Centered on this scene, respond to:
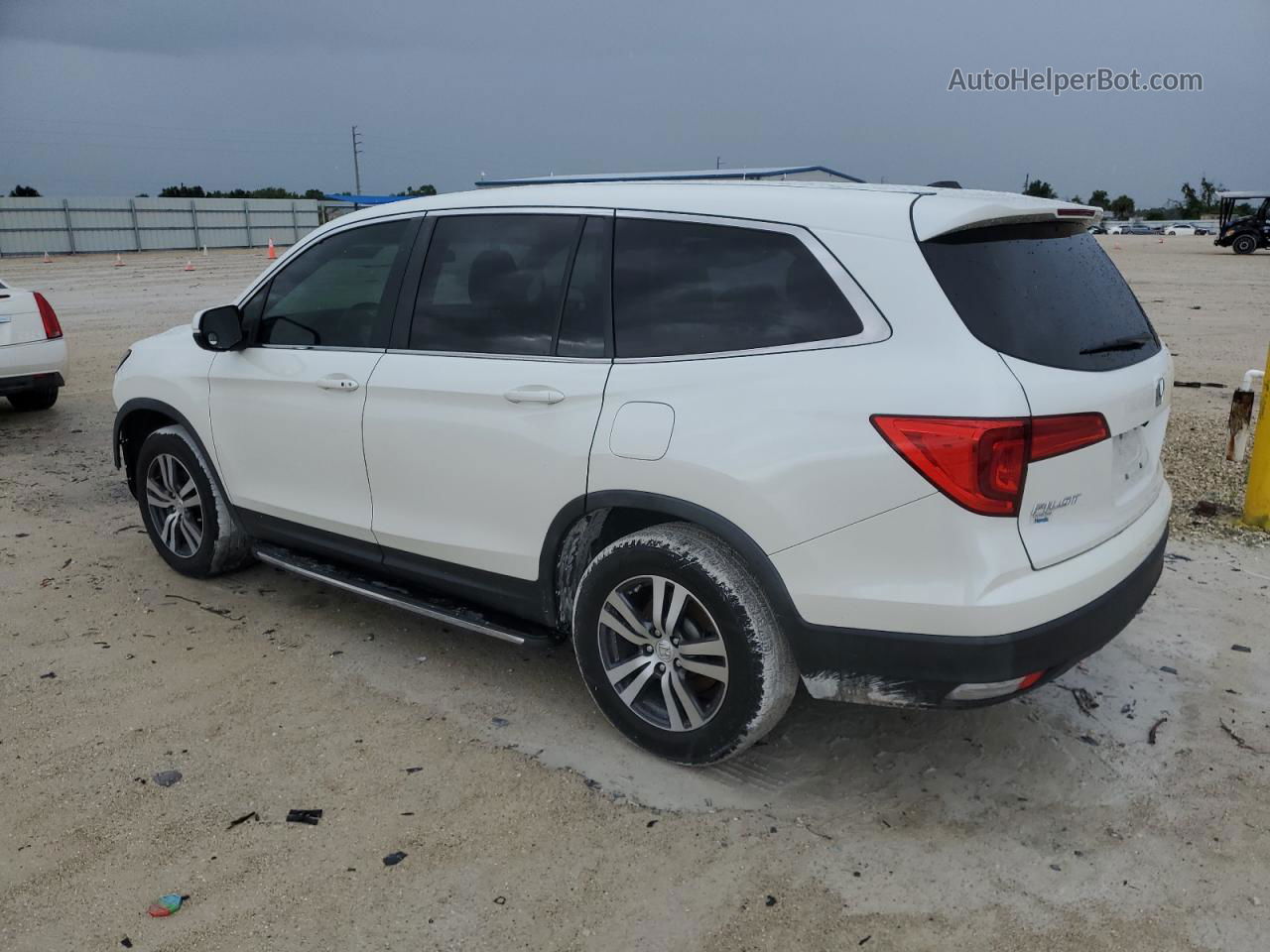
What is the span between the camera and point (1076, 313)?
3035 mm

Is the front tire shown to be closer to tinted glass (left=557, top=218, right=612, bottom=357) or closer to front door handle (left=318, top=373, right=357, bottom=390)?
tinted glass (left=557, top=218, right=612, bottom=357)

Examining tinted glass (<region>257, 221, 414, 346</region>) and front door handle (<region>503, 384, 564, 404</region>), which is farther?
tinted glass (<region>257, 221, 414, 346</region>)

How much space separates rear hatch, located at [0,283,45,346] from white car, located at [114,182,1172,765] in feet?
17.7

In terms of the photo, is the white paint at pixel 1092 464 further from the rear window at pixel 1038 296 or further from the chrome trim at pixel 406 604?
the chrome trim at pixel 406 604

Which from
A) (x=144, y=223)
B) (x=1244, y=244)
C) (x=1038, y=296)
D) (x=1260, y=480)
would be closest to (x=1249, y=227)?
(x=1244, y=244)

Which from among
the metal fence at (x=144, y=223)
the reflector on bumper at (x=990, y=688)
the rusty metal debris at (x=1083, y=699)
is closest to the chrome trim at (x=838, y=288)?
the reflector on bumper at (x=990, y=688)

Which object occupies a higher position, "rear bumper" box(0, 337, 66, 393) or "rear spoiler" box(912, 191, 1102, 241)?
"rear spoiler" box(912, 191, 1102, 241)

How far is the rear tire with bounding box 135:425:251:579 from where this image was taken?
16.0ft

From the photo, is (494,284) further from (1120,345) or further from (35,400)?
(35,400)

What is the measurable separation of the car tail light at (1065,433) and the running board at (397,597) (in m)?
1.81

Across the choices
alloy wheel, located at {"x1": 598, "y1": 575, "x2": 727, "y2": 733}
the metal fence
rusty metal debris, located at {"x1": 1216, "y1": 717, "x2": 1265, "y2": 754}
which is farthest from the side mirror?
the metal fence

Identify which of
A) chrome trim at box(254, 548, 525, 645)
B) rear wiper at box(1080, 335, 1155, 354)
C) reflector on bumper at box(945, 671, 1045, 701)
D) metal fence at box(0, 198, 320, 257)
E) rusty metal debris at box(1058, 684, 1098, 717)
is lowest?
rusty metal debris at box(1058, 684, 1098, 717)

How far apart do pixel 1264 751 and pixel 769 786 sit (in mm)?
1713

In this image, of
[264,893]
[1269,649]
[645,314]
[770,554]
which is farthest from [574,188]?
[1269,649]
